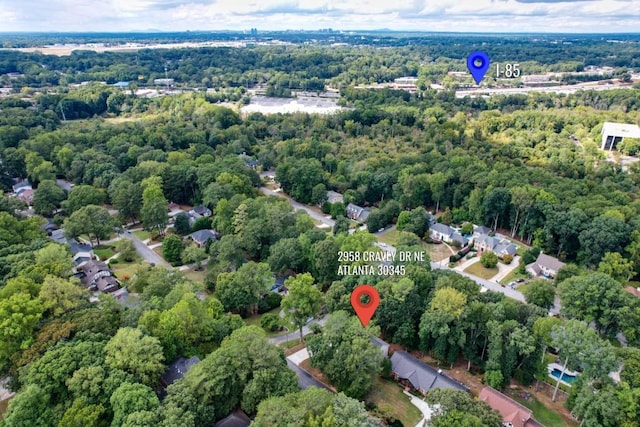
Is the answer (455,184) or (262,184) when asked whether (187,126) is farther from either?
(455,184)

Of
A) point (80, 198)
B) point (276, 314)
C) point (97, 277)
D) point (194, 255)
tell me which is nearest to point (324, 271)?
point (276, 314)

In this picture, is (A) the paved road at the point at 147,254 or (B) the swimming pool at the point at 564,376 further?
(A) the paved road at the point at 147,254

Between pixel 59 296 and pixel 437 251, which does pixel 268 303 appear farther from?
pixel 437 251

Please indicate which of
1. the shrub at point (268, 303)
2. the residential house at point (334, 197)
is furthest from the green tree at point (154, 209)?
the residential house at point (334, 197)

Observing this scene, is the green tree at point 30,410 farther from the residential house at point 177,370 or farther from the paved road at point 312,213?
the paved road at point 312,213

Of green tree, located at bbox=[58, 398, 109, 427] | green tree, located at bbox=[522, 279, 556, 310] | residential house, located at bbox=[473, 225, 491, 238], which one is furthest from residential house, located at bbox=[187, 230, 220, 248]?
green tree, located at bbox=[522, 279, 556, 310]

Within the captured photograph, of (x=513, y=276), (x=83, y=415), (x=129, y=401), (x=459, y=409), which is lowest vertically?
(x=513, y=276)
